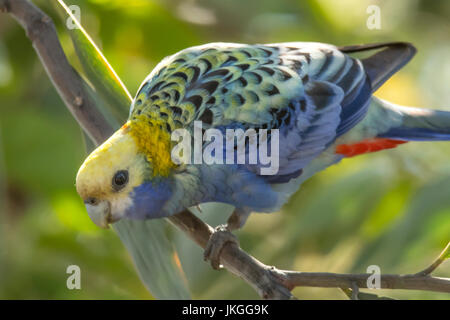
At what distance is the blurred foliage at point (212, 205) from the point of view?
8.01 ft

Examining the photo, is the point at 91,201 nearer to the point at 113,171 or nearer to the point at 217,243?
the point at 113,171

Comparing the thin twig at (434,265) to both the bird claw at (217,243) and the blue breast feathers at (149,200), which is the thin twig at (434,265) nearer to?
the bird claw at (217,243)

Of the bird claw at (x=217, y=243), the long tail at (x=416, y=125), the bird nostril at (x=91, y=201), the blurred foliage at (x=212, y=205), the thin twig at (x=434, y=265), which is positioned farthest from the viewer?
the blurred foliage at (x=212, y=205)

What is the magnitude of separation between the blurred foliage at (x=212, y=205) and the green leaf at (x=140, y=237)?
23.4 inches

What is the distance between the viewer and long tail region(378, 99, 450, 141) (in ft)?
6.98

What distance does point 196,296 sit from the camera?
2357mm

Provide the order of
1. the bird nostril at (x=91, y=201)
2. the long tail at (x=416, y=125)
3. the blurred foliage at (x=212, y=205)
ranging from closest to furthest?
the bird nostril at (x=91, y=201) < the long tail at (x=416, y=125) < the blurred foliage at (x=212, y=205)

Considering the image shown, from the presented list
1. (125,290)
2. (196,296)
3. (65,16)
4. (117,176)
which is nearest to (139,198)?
(117,176)

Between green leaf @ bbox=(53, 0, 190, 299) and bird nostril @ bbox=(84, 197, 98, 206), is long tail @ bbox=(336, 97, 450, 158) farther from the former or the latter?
bird nostril @ bbox=(84, 197, 98, 206)

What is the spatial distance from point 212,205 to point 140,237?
742 millimetres

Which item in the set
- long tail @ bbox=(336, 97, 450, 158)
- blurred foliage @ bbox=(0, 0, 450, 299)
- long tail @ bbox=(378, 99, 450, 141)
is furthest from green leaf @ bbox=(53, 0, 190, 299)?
long tail @ bbox=(378, 99, 450, 141)

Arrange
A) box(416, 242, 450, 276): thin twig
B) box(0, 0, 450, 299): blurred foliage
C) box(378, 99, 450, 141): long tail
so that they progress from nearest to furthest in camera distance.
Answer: box(416, 242, 450, 276): thin twig
box(378, 99, 450, 141): long tail
box(0, 0, 450, 299): blurred foliage

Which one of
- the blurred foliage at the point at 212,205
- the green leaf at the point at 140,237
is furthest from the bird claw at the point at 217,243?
the blurred foliage at the point at 212,205

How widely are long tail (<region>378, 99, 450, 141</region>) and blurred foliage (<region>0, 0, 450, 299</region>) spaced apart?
394mm
